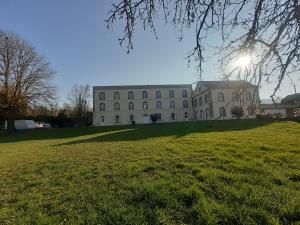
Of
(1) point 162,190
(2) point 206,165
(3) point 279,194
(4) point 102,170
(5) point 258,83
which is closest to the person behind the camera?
(5) point 258,83

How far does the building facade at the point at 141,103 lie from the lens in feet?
219

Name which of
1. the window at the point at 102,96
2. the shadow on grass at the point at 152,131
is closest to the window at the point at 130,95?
the window at the point at 102,96

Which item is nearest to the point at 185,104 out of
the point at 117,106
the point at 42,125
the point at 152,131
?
the point at 117,106

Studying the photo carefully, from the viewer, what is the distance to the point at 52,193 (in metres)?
6.54

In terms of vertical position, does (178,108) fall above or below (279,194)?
above

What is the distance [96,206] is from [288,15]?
173 inches

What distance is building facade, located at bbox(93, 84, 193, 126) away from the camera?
66.6 meters

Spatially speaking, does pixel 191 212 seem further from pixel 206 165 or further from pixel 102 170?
pixel 102 170

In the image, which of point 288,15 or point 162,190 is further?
point 162,190

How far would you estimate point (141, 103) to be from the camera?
67.9 m

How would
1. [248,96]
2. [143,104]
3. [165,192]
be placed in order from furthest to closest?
1. [143,104]
2. [165,192]
3. [248,96]

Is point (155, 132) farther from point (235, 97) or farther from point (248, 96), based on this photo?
point (248, 96)

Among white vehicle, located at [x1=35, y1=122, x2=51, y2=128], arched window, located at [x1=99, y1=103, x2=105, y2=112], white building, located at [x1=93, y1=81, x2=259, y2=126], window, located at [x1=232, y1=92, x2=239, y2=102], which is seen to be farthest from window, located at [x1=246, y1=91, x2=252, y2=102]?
arched window, located at [x1=99, y1=103, x2=105, y2=112]

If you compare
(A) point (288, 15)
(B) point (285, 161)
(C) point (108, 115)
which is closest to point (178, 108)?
(C) point (108, 115)
